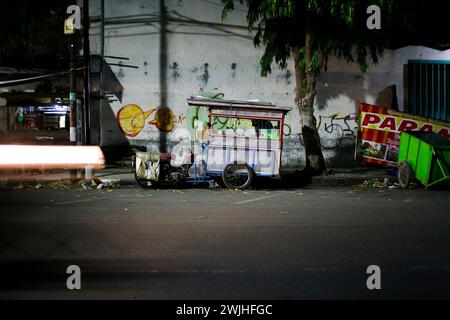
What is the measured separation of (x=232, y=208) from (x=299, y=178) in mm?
5985

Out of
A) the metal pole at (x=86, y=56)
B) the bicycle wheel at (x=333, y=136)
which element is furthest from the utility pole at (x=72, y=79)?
the bicycle wheel at (x=333, y=136)

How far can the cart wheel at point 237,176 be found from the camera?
1390 cm

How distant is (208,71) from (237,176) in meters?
7.05

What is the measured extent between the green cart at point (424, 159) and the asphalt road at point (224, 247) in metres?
2.09

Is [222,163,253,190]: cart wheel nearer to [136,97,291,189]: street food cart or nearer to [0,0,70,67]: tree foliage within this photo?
[136,97,291,189]: street food cart

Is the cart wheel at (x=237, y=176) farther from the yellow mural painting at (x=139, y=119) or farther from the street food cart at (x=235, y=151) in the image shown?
the yellow mural painting at (x=139, y=119)

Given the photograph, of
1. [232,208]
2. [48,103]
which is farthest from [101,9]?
[232,208]

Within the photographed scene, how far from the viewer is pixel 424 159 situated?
13.7 metres

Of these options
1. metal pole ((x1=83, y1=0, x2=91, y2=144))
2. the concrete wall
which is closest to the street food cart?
metal pole ((x1=83, y1=0, x2=91, y2=144))

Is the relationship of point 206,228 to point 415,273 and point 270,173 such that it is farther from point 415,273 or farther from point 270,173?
point 270,173

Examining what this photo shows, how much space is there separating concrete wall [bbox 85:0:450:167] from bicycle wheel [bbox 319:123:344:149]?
26cm

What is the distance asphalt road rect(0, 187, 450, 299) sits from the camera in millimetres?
5159
